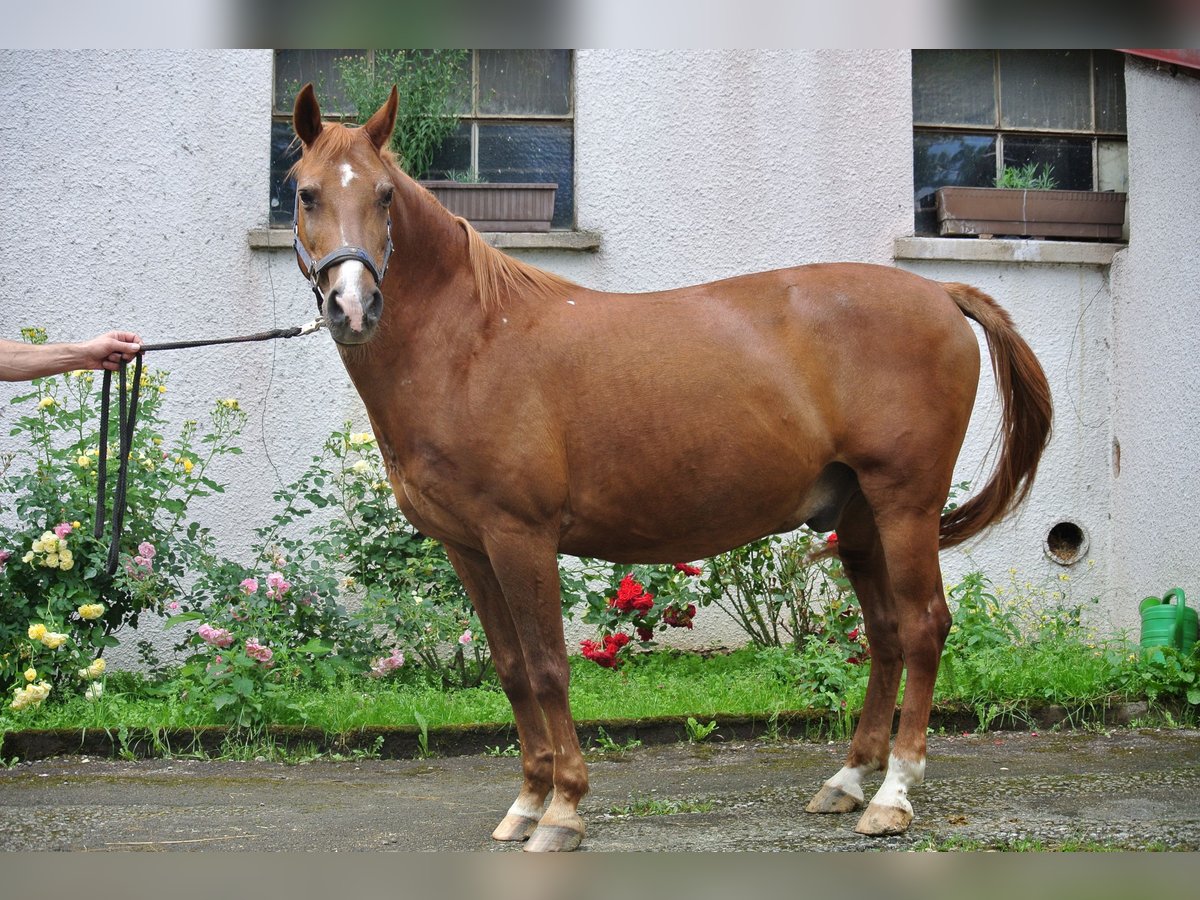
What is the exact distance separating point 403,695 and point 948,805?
260 cm

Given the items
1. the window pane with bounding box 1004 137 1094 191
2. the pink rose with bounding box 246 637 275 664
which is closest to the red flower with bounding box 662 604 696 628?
the pink rose with bounding box 246 637 275 664

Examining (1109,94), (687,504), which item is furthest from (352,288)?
(1109,94)

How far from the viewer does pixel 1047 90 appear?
6871 mm

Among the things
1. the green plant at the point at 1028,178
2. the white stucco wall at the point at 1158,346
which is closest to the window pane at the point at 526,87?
the green plant at the point at 1028,178

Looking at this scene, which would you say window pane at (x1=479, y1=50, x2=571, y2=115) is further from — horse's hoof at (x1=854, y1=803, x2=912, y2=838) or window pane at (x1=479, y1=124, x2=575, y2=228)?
horse's hoof at (x1=854, y1=803, x2=912, y2=838)

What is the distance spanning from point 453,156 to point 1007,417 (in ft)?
12.5

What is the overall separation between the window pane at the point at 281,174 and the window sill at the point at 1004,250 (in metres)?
3.51

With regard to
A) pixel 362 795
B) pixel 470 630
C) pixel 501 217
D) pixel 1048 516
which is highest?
pixel 501 217

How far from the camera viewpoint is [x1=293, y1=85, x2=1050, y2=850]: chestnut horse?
341cm

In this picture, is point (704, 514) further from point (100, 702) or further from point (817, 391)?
point (100, 702)

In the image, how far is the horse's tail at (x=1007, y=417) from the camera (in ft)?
13.4

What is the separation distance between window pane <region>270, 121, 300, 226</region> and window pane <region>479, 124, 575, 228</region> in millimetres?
1108

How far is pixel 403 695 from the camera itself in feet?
17.4
